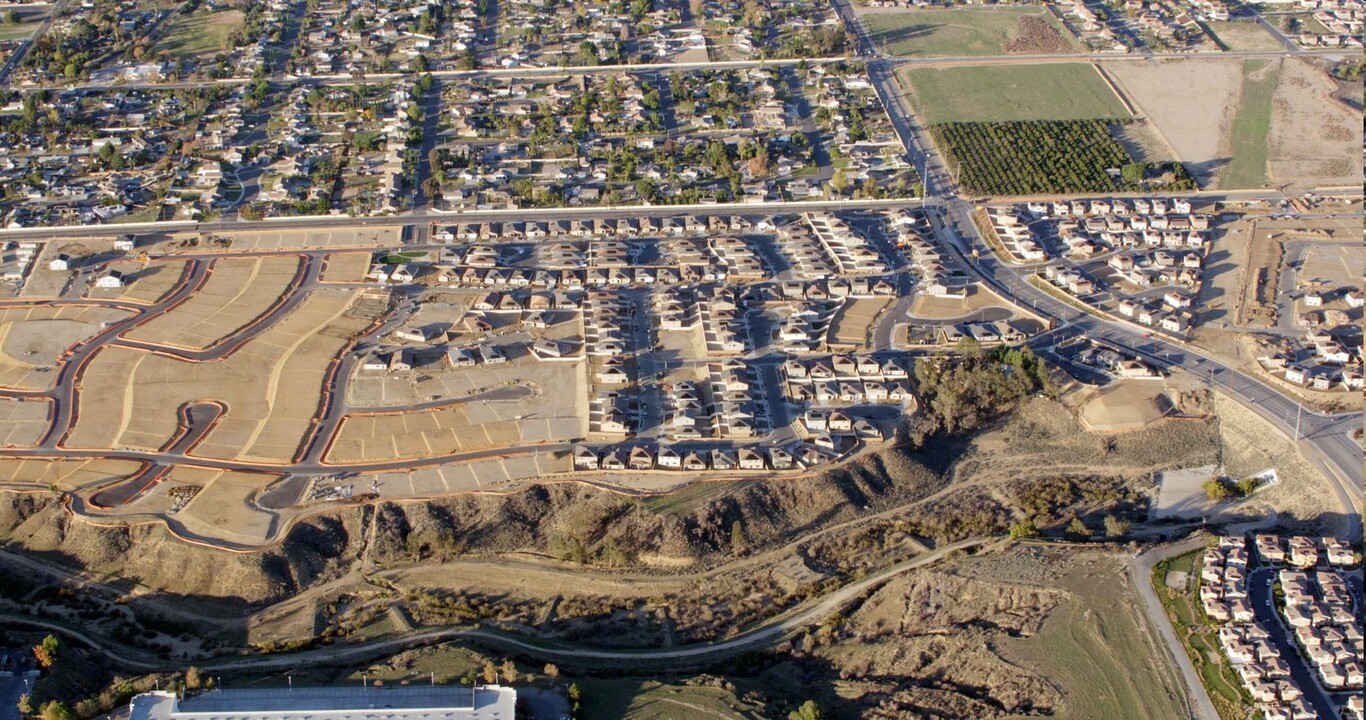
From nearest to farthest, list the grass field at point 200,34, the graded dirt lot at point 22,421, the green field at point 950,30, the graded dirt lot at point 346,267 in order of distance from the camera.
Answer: the graded dirt lot at point 22,421 → the graded dirt lot at point 346,267 → the green field at point 950,30 → the grass field at point 200,34

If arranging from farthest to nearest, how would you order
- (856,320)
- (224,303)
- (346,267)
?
(346,267), (224,303), (856,320)

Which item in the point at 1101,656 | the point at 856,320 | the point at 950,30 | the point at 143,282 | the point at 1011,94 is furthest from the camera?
the point at 950,30

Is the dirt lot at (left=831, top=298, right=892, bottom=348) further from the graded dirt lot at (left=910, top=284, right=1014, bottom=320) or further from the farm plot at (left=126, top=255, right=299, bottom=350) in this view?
the farm plot at (left=126, top=255, right=299, bottom=350)

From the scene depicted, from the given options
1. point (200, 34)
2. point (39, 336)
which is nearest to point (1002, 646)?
point (39, 336)

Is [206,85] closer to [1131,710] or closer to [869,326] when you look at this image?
[869,326]

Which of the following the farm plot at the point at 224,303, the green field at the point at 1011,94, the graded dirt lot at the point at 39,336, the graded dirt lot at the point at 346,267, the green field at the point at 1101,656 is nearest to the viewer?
the green field at the point at 1101,656

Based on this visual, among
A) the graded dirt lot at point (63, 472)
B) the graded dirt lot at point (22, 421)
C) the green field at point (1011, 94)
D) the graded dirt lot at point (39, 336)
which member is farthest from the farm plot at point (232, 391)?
the green field at point (1011, 94)

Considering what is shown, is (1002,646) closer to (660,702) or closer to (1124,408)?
(660,702)

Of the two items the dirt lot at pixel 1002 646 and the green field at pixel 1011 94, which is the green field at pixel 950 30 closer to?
the green field at pixel 1011 94
